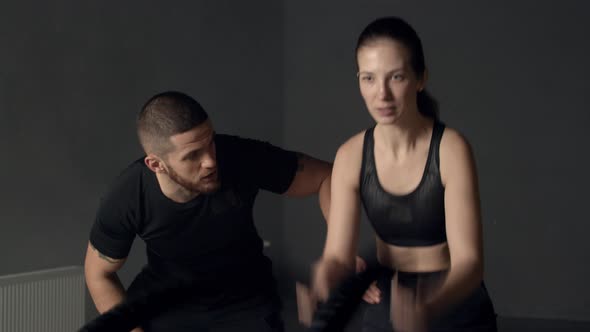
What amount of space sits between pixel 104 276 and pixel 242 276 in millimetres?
382

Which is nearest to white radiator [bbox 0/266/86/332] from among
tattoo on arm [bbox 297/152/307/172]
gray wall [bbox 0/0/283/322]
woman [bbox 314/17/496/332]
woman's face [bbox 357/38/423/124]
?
gray wall [bbox 0/0/283/322]

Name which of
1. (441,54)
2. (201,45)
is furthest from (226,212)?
(441,54)

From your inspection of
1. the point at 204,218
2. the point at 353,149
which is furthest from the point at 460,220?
the point at 204,218

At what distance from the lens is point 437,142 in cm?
142

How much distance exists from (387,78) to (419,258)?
0.37m

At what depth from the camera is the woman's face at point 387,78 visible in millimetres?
1375

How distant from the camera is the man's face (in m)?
1.77

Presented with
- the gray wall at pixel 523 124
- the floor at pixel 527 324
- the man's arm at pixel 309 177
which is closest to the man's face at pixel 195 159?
the man's arm at pixel 309 177

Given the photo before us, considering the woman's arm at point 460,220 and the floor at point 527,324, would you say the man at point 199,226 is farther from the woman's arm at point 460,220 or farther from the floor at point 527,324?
the floor at point 527,324

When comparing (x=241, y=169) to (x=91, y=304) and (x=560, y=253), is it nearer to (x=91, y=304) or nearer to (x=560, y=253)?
(x=91, y=304)

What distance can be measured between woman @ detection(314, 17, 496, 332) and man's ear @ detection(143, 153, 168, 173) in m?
0.54

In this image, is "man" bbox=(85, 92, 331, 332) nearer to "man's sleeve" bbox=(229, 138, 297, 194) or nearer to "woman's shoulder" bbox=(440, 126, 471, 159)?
"man's sleeve" bbox=(229, 138, 297, 194)

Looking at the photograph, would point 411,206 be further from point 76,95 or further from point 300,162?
point 76,95

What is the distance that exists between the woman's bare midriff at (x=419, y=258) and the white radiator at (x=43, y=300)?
6.56 feet
